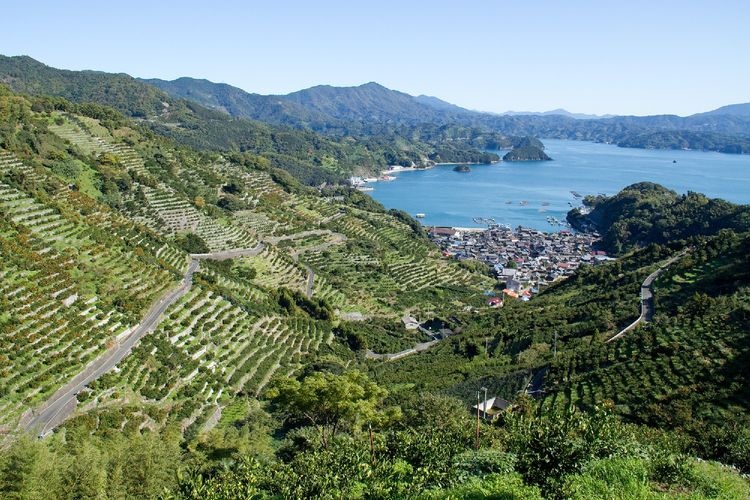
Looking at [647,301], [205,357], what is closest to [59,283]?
[205,357]

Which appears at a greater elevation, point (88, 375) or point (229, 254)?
point (88, 375)

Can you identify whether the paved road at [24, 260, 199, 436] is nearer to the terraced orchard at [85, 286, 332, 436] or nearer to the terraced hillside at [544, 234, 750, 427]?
the terraced orchard at [85, 286, 332, 436]

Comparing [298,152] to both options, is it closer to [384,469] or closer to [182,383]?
[182,383]

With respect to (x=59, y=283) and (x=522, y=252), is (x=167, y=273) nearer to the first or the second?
(x=59, y=283)

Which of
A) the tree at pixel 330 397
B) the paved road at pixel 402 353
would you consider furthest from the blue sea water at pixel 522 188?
the tree at pixel 330 397

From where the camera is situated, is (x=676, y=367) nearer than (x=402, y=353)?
Yes

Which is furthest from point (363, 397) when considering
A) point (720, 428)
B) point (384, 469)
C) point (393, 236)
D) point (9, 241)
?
point (393, 236)

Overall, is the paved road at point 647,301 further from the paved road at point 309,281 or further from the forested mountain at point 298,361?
the paved road at point 309,281
